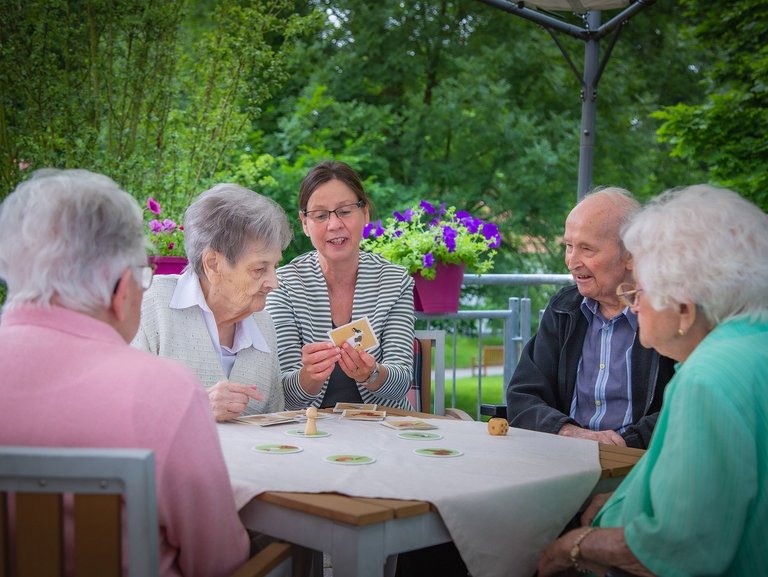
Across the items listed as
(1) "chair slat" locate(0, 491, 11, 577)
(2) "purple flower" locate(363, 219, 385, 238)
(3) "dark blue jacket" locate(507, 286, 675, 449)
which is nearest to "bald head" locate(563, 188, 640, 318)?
(3) "dark blue jacket" locate(507, 286, 675, 449)

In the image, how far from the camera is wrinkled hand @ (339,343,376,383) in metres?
2.98

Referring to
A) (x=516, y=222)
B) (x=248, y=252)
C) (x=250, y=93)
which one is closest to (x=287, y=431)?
(x=248, y=252)

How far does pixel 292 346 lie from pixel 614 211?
136 centimetres

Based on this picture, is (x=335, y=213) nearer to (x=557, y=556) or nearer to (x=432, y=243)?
(x=432, y=243)

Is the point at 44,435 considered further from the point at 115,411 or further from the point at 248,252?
the point at 248,252

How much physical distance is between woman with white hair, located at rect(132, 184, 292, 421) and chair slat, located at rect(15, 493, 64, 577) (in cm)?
146

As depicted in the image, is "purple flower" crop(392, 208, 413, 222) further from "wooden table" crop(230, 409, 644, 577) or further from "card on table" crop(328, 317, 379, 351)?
"wooden table" crop(230, 409, 644, 577)

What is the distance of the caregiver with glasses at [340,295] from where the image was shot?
340cm

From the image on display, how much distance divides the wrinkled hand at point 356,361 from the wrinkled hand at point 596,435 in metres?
0.70

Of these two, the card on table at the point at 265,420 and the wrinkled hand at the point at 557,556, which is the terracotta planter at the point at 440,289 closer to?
the card on table at the point at 265,420

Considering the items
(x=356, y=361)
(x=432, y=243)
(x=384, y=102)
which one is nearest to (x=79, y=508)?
(x=356, y=361)

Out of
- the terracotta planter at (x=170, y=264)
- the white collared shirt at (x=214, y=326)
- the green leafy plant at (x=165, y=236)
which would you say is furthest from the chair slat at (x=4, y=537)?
the green leafy plant at (x=165, y=236)

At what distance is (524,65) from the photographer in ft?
41.1

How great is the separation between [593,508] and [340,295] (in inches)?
68.1
